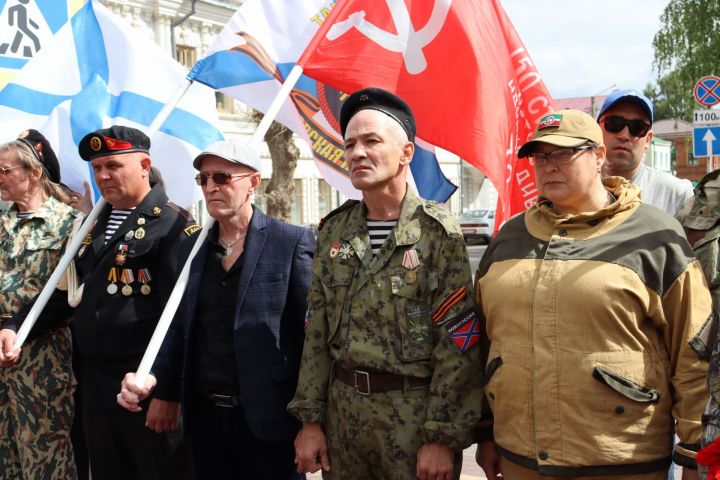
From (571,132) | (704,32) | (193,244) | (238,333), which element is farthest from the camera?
(704,32)

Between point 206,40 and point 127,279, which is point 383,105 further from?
point 206,40

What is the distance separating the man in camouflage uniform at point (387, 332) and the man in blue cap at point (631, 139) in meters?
1.11

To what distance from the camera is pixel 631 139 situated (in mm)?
3611

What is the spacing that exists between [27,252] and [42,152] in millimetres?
630

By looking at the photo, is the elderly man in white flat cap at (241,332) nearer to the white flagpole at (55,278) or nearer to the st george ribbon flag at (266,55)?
the white flagpole at (55,278)

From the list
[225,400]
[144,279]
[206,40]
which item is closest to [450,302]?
[225,400]

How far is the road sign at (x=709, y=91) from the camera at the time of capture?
12242mm

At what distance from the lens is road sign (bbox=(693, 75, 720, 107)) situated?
1224cm

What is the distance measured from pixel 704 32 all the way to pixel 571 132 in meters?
20.8

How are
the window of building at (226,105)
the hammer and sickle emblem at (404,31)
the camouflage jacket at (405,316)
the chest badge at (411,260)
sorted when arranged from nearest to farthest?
the camouflage jacket at (405,316)
the chest badge at (411,260)
the hammer and sickle emblem at (404,31)
the window of building at (226,105)

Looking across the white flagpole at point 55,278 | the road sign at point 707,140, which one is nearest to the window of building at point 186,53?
the road sign at point 707,140

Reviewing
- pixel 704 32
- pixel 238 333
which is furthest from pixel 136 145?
pixel 704 32

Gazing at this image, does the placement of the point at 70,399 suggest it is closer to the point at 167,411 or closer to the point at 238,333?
the point at 167,411

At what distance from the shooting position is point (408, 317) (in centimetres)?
284
